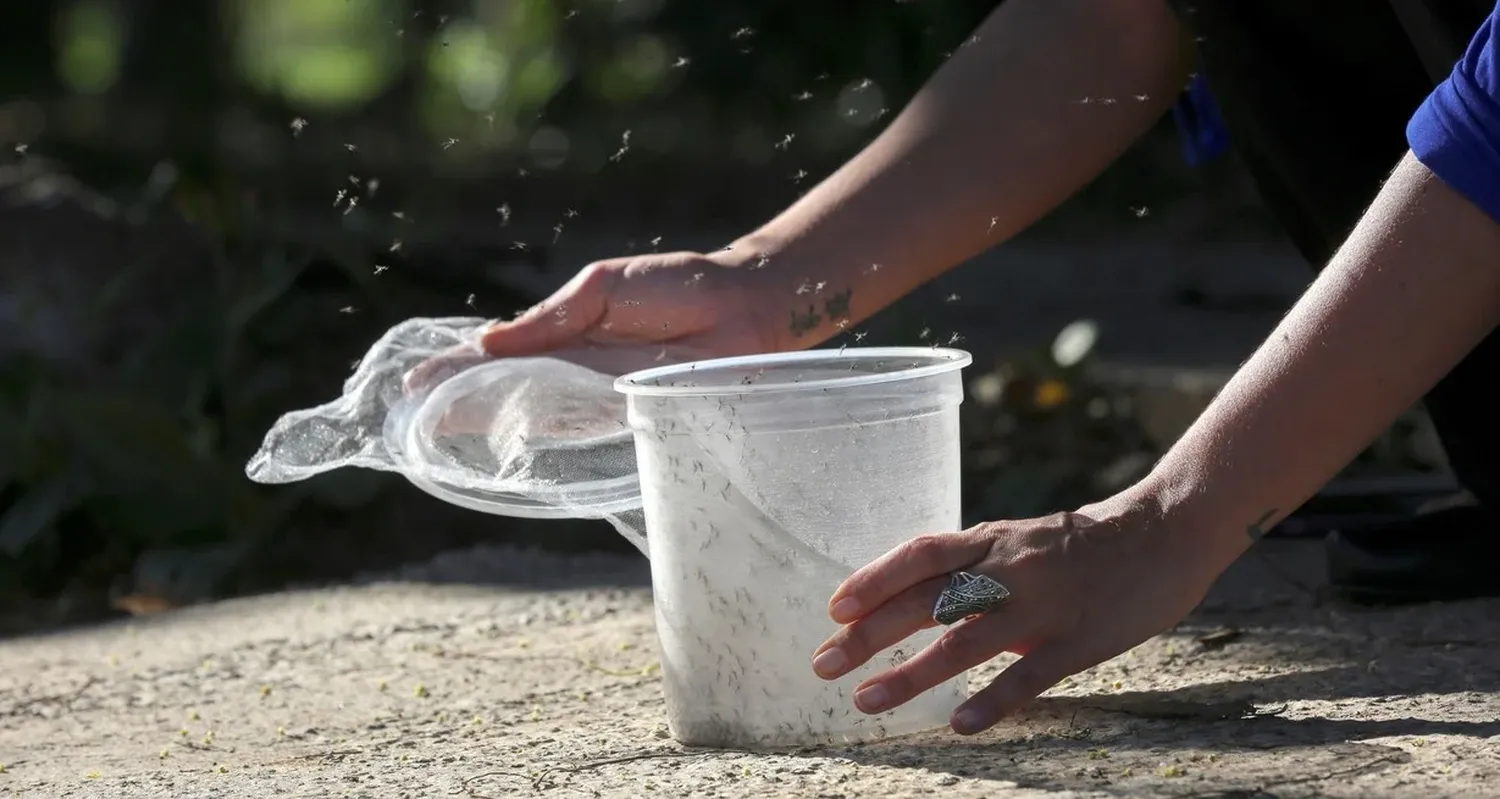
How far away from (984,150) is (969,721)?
0.80 m

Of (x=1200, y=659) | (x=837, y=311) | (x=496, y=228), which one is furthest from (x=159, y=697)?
(x=496, y=228)

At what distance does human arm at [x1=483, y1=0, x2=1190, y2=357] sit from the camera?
6.32 feet

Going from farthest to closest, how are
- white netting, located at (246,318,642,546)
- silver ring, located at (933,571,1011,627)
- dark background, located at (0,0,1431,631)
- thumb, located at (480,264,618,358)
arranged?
1. dark background, located at (0,0,1431,631)
2. thumb, located at (480,264,618,358)
3. white netting, located at (246,318,642,546)
4. silver ring, located at (933,571,1011,627)

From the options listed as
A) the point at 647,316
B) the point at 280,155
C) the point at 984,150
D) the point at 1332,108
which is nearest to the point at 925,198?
the point at 984,150

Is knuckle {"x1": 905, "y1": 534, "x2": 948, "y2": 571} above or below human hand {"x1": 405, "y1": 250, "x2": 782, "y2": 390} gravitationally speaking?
below

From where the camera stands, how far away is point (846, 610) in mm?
1495

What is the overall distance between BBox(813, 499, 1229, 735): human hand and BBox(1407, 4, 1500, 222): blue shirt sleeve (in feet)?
1.20

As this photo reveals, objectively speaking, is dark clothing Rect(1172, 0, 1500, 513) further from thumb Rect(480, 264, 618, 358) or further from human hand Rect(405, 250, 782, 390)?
thumb Rect(480, 264, 618, 358)

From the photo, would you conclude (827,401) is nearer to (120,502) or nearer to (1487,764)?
(1487,764)

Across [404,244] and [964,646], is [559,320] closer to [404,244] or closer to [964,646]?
[964,646]

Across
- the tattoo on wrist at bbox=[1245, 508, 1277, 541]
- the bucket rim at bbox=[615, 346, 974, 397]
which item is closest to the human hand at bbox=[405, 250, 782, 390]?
the bucket rim at bbox=[615, 346, 974, 397]

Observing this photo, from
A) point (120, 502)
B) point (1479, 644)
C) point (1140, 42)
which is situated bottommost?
point (1479, 644)

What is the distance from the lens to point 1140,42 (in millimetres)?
2141

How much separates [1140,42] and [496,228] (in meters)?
3.88
